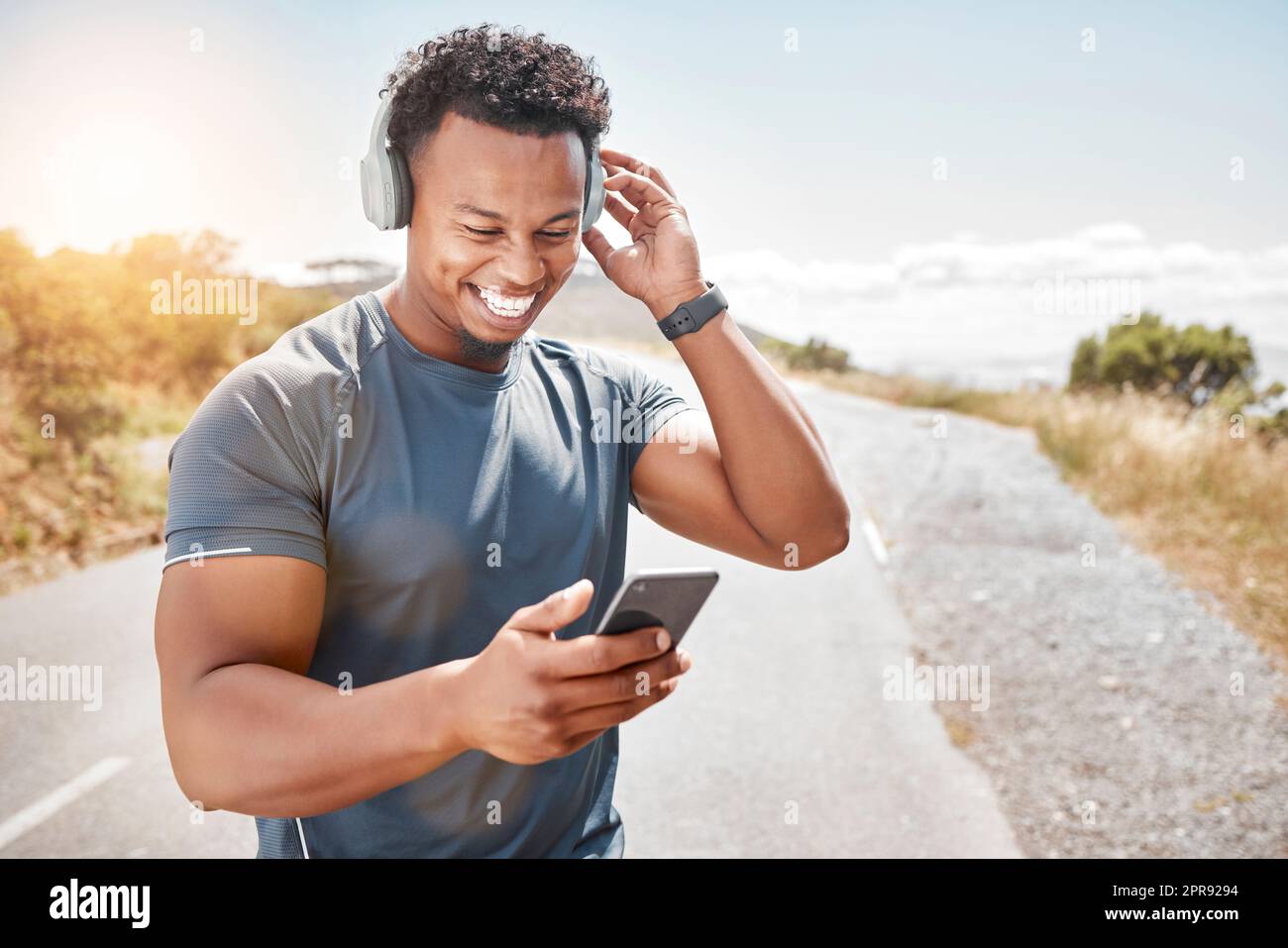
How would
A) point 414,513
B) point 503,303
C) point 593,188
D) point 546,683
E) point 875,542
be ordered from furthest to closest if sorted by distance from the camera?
point 875,542
point 593,188
point 503,303
point 414,513
point 546,683

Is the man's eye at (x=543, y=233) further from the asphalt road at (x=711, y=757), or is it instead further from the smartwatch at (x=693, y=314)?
the asphalt road at (x=711, y=757)

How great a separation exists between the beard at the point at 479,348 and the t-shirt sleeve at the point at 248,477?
1.17ft

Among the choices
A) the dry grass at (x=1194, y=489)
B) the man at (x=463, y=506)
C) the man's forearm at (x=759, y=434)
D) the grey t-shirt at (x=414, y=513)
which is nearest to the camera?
the man at (x=463, y=506)

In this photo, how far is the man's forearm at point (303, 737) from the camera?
1295mm

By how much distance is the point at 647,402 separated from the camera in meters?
2.08

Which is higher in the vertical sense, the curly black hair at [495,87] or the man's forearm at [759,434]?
the curly black hair at [495,87]

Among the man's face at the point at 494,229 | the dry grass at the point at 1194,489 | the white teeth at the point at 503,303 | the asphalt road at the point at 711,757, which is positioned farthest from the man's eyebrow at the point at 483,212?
the dry grass at the point at 1194,489

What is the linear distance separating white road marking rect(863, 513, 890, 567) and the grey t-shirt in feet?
25.6

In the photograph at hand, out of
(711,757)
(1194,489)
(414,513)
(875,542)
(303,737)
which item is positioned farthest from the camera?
(1194,489)

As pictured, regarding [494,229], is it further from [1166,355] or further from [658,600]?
[1166,355]

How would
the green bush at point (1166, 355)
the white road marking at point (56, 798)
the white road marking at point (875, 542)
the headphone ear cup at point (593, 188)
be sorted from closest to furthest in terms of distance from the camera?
1. the headphone ear cup at point (593, 188)
2. the white road marking at point (56, 798)
3. the white road marking at point (875, 542)
4. the green bush at point (1166, 355)

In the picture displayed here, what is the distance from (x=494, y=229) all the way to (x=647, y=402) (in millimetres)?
503

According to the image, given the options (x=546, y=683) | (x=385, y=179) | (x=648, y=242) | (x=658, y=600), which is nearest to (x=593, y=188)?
(x=648, y=242)
